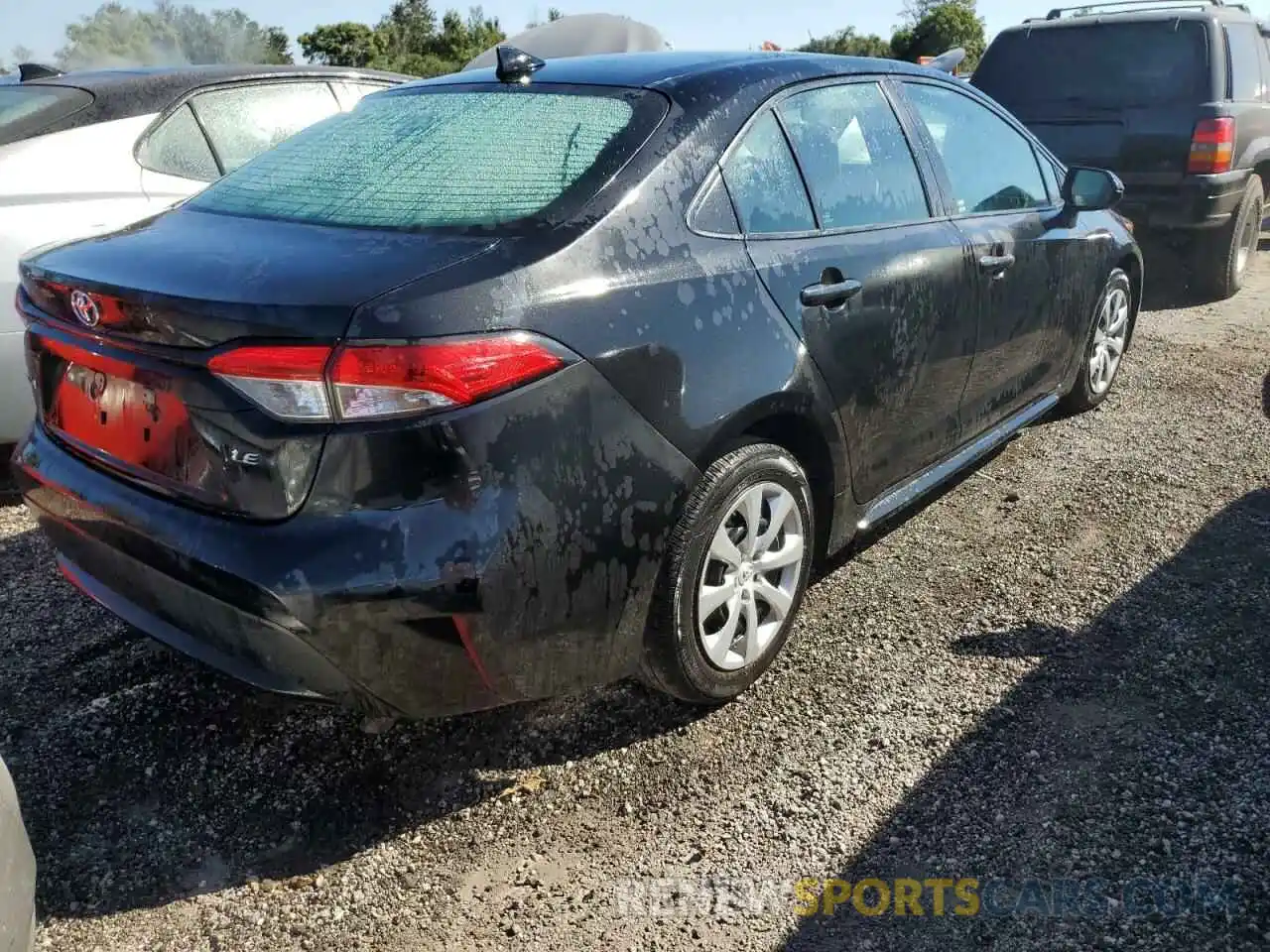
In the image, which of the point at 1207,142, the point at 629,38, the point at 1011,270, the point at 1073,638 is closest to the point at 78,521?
the point at 1073,638

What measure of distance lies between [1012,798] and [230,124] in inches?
158

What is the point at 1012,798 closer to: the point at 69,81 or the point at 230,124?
the point at 230,124

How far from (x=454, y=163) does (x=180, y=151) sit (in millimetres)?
2323

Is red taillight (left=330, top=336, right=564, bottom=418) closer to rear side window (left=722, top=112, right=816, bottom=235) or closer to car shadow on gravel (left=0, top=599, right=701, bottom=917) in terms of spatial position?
car shadow on gravel (left=0, top=599, right=701, bottom=917)

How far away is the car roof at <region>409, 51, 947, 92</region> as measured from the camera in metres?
2.70

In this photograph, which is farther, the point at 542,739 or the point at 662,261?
the point at 542,739

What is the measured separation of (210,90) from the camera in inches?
174

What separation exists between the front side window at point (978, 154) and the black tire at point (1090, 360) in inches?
29.6

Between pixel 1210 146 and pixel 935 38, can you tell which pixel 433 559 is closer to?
pixel 1210 146

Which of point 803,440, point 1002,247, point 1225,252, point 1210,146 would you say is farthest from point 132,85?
point 1225,252

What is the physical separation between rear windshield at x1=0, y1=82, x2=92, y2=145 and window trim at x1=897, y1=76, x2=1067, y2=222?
308cm

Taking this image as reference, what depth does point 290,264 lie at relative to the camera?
6.85 feet

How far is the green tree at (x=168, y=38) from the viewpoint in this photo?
31594mm

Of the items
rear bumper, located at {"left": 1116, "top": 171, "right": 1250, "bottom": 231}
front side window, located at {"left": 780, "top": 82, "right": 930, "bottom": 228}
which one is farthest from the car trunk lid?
rear bumper, located at {"left": 1116, "top": 171, "right": 1250, "bottom": 231}
